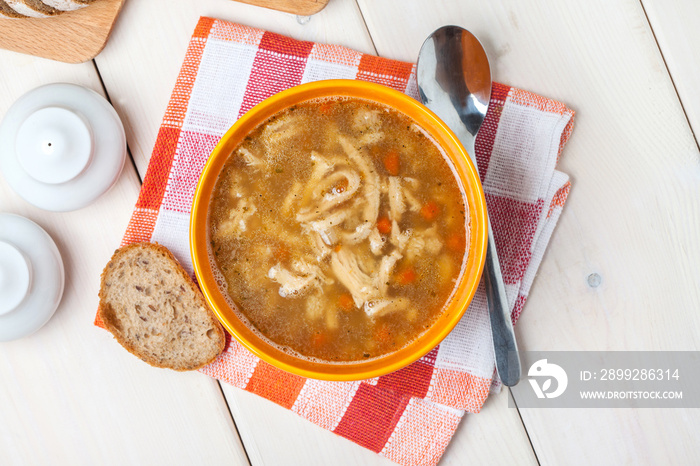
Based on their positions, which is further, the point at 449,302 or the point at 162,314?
the point at 162,314

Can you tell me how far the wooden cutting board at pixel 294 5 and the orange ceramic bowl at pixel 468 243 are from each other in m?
0.44

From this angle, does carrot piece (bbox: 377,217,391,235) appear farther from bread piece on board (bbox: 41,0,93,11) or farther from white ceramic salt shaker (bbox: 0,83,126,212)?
bread piece on board (bbox: 41,0,93,11)

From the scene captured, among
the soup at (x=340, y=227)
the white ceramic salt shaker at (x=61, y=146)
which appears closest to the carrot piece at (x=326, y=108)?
the soup at (x=340, y=227)

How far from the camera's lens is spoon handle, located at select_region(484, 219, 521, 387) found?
156 cm

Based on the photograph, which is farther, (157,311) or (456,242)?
(157,311)

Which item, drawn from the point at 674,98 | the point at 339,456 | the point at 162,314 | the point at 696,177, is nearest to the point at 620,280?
the point at 696,177

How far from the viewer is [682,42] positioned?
1.73 metres

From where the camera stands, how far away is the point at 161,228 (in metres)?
1.68

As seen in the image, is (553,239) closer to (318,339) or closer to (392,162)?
(392,162)

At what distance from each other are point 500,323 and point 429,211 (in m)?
0.41

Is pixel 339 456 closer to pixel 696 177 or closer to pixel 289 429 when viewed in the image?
pixel 289 429

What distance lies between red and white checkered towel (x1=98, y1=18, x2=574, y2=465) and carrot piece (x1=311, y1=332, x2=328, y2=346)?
1.01ft

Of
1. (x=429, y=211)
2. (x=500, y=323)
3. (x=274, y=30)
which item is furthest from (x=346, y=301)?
(x=274, y=30)

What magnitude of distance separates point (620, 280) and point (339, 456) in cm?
105
